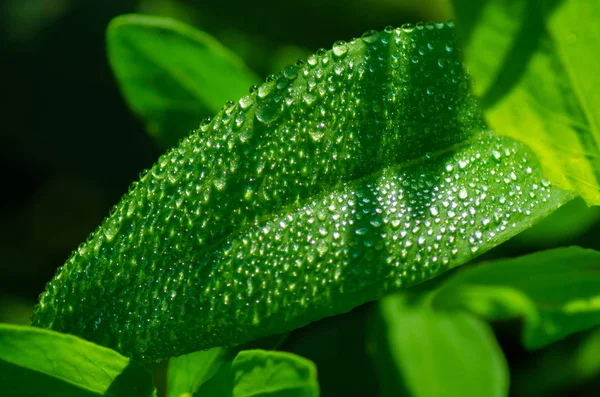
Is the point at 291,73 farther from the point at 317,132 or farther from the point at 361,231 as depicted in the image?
the point at 361,231

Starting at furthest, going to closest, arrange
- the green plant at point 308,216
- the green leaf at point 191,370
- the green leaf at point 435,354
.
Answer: the green leaf at point 435,354 → the green leaf at point 191,370 → the green plant at point 308,216

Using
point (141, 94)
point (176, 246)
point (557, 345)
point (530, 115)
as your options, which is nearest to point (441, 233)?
point (530, 115)

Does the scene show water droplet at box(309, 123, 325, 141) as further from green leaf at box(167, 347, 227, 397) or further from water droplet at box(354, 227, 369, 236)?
green leaf at box(167, 347, 227, 397)

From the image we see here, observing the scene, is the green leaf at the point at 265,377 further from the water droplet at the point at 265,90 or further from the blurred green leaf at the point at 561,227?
the blurred green leaf at the point at 561,227

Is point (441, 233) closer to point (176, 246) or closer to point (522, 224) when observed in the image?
point (522, 224)

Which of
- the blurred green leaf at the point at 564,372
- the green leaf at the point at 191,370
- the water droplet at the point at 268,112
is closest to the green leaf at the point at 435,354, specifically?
the blurred green leaf at the point at 564,372

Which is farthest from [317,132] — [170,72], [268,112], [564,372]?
[564,372]

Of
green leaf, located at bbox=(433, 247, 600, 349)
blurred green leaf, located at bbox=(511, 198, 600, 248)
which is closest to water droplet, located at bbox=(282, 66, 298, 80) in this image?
green leaf, located at bbox=(433, 247, 600, 349)
